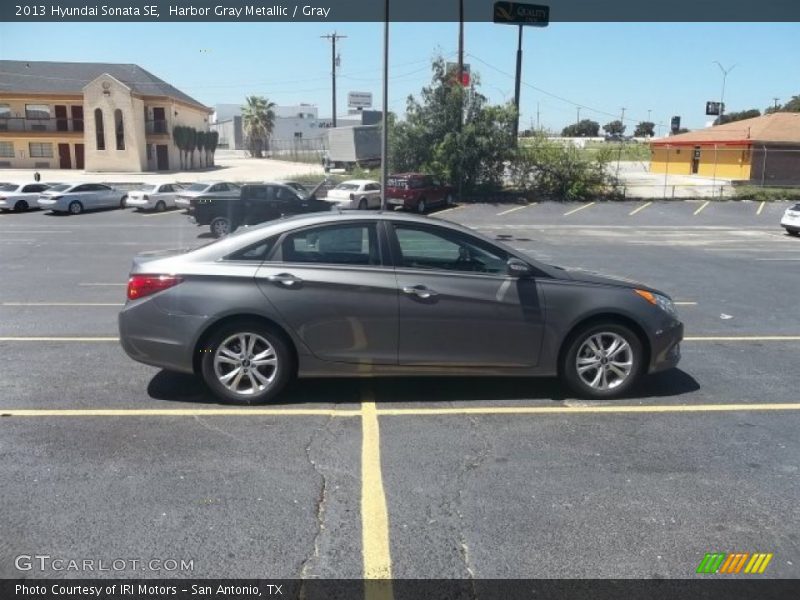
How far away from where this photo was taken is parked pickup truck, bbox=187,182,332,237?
2077cm

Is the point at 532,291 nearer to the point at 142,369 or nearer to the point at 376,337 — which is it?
the point at 376,337

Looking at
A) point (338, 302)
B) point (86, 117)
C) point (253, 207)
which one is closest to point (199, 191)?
point (253, 207)

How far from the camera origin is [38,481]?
4.06 metres

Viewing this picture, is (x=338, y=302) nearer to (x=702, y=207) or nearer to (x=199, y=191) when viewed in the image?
(x=199, y=191)

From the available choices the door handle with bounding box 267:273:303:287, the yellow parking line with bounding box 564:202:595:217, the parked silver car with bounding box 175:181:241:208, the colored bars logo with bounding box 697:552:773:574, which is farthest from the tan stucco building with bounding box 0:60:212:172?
the colored bars logo with bounding box 697:552:773:574

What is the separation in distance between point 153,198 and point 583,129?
133 meters

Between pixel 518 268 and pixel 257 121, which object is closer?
pixel 518 268

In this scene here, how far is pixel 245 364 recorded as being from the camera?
534 centimetres

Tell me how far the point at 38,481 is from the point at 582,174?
121 ft

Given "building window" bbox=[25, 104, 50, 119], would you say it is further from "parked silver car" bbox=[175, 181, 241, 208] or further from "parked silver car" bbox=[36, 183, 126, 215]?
"parked silver car" bbox=[175, 181, 241, 208]
